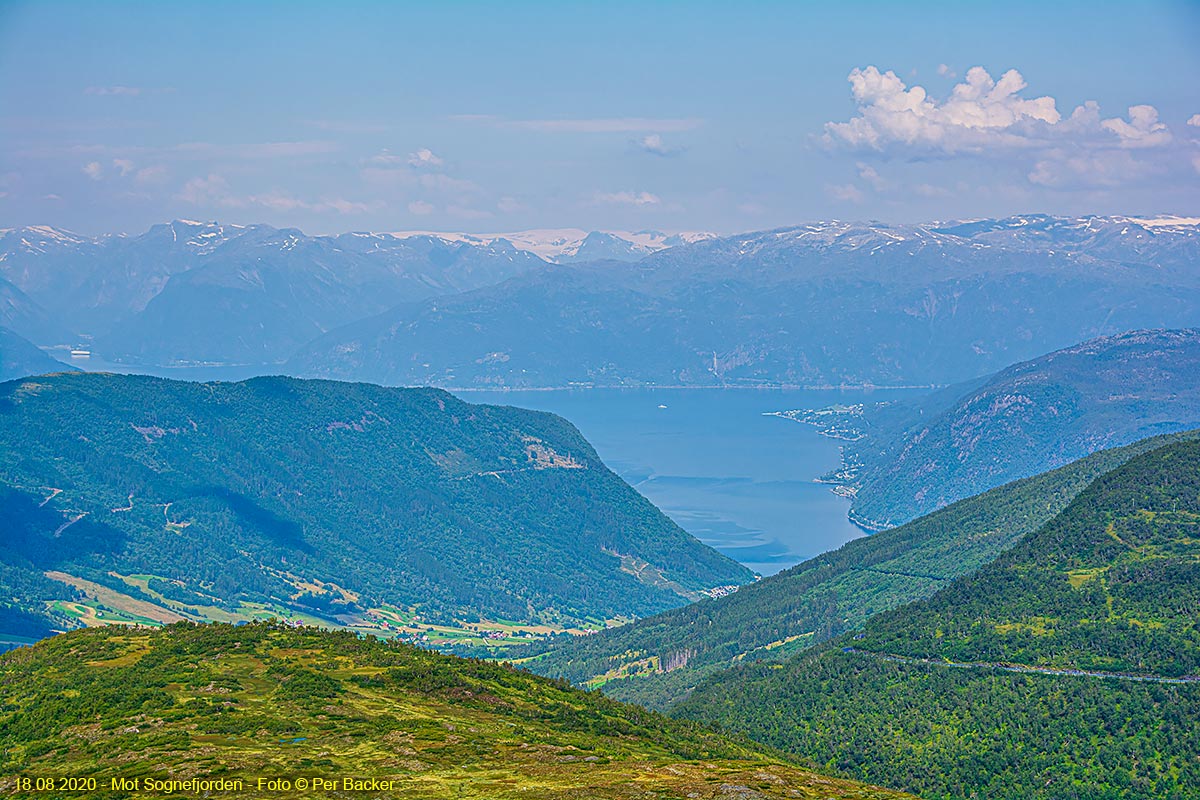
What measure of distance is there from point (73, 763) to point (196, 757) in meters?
8.12

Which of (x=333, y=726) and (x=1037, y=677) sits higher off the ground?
(x=333, y=726)

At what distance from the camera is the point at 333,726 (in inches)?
3531

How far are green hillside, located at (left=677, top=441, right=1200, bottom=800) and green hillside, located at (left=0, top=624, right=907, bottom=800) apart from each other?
21.2 meters

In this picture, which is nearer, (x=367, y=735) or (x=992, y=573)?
(x=367, y=735)

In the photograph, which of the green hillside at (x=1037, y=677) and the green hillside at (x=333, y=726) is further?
the green hillside at (x=1037, y=677)

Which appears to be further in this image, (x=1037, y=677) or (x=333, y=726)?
(x=1037, y=677)

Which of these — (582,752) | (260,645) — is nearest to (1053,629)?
(582,752)

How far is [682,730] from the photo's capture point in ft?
389

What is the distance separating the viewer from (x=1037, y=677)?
438ft

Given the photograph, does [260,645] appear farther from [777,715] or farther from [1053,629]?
[1053,629]

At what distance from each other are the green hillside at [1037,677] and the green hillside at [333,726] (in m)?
21.2

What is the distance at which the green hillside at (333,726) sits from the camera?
78.4m

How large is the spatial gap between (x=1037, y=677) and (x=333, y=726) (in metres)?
75.5

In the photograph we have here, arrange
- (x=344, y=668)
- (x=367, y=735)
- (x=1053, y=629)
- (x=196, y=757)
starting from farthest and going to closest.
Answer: (x=1053, y=629), (x=344, y=668), (x=367, y=735), (x=196, y=757)
